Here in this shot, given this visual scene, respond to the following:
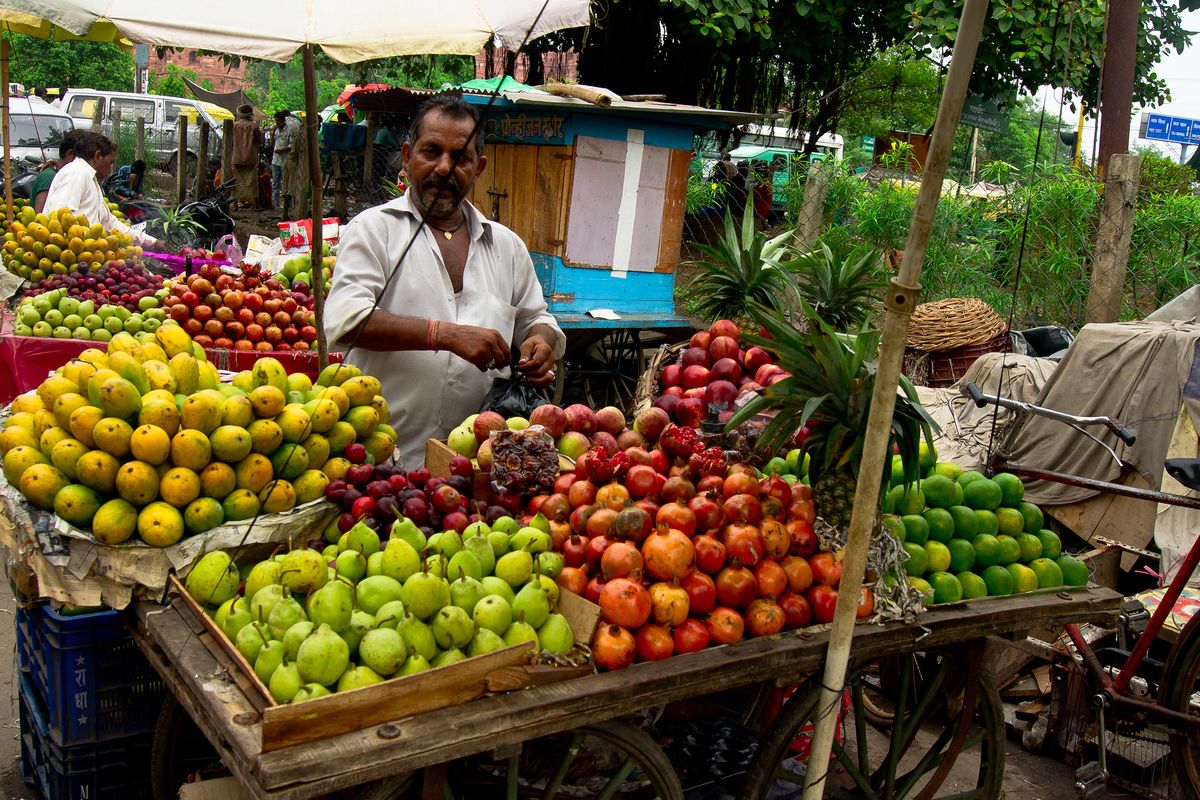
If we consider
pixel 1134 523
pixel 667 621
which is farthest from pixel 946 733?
pixel 1134 523

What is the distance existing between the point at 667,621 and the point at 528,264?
2.01 metres

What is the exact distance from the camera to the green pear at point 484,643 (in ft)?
6.86

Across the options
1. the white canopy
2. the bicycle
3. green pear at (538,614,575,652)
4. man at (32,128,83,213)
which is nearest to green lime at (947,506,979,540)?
the bicycle

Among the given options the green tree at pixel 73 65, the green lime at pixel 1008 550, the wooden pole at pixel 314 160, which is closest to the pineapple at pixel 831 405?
the green lime at pixel 1008 550

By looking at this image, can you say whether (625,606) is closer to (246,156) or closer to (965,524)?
(965,524)

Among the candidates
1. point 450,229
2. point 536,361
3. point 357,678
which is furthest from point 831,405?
point 450,229

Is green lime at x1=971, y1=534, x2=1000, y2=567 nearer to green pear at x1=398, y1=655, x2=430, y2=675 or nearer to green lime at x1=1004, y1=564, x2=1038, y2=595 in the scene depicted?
green lime at x1=1004, y1=564, x2=1038, y2=595

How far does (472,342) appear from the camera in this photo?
10.5ft

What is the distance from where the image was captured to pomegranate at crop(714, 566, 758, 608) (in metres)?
2.42

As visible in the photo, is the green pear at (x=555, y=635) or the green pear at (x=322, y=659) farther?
the green pear at (x=555, y=635)

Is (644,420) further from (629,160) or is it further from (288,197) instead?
(288,197)

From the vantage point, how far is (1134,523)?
5207 mm

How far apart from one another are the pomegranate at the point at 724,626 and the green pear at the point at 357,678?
33.5 inches

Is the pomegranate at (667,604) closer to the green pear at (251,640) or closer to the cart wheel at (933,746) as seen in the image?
the cart wheel at (933,746)
